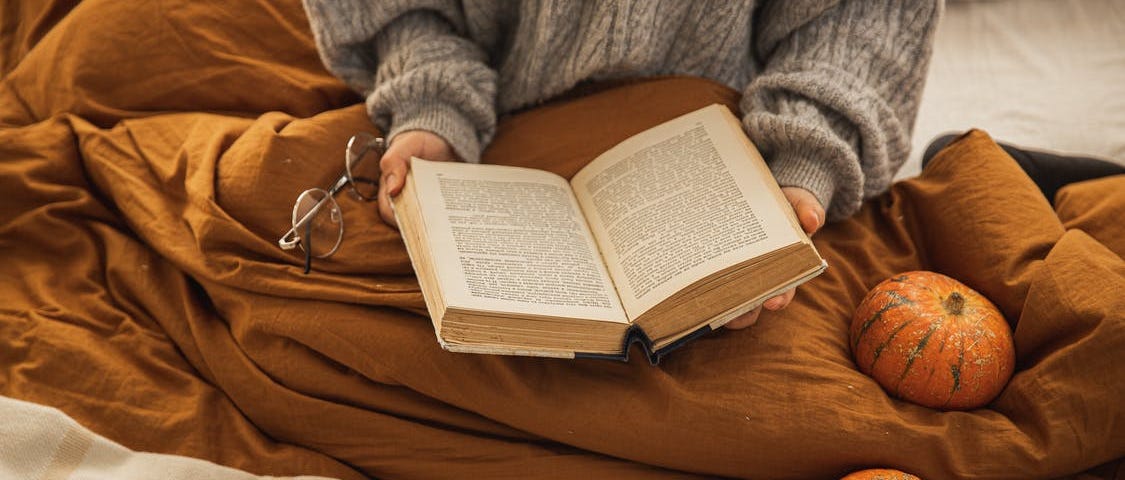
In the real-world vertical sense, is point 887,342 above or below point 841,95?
below

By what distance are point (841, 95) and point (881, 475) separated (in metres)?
0.39

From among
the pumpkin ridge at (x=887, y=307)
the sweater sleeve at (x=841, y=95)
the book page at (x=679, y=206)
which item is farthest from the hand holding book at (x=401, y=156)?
the pumpkin ridge at (x=887, y=307)

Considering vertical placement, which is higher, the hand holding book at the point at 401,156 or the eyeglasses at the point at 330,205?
the hand holding book at the point at 401,156

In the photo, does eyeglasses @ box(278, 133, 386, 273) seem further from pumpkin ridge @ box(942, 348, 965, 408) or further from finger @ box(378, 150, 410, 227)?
pumpkin ridge @ box(942, 348, 965, 408)

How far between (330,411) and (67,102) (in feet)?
1.81

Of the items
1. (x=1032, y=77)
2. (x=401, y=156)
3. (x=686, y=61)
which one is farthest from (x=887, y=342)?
(x=1032, y=77)

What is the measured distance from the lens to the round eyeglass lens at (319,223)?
2.85 ft

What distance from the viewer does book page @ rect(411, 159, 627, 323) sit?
0.71m

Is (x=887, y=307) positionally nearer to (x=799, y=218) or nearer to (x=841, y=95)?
(x=799, y=218)

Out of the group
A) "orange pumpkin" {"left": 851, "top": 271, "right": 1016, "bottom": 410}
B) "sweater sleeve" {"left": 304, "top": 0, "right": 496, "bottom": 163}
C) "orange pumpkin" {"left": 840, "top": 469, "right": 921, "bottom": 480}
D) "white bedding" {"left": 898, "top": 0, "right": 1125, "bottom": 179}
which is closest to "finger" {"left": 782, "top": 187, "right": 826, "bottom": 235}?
"orange pumpkin" {"left": 851, "top": 271, "right": 1016, "bottom": 410}

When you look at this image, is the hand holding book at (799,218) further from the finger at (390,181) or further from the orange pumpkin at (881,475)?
the finger at (390,181)

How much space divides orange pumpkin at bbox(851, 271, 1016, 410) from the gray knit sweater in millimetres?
143

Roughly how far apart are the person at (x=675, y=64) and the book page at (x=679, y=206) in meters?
0.09

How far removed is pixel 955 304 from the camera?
79 cm
